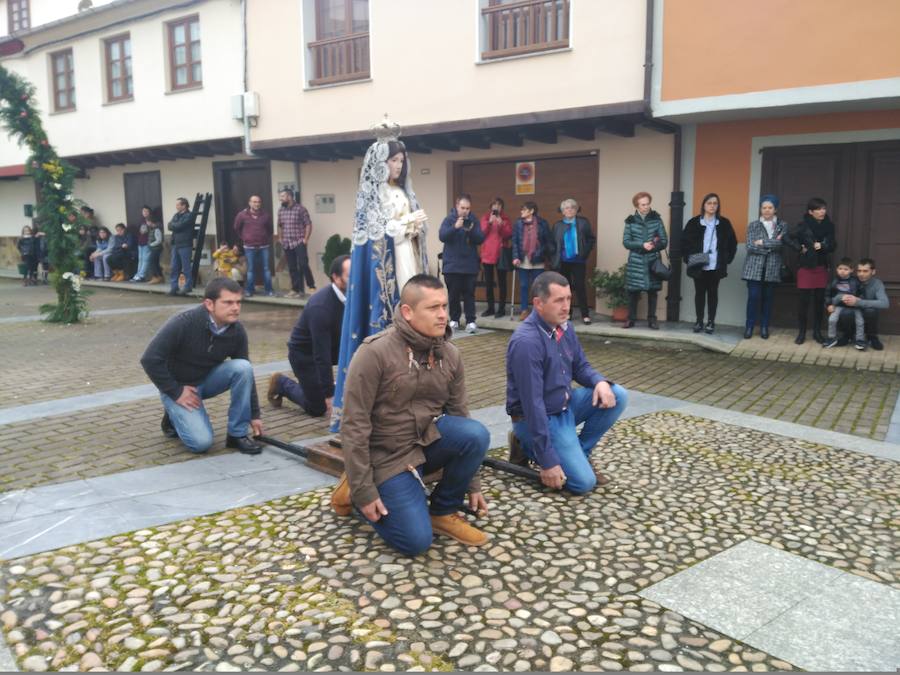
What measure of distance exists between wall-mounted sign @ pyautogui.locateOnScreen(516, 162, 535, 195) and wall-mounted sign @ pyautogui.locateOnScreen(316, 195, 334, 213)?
4453 mm

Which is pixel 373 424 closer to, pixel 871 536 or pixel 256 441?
pixel 256 441

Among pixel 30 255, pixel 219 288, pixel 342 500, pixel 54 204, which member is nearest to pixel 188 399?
pixel 219 288

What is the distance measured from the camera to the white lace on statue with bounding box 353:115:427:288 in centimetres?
515

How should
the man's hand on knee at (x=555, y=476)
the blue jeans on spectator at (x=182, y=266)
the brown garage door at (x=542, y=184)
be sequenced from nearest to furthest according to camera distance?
the man's hand on knee at (x=555, y=476) < the brown garage door at (x=542, y=184) < the blue jeans on spectator at (x=182, y=266)

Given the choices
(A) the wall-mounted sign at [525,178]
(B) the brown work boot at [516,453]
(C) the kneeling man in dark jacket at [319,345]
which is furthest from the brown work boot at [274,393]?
(A) the wall-mounted sign at [525,178]

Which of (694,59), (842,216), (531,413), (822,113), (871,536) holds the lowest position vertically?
(871,536)

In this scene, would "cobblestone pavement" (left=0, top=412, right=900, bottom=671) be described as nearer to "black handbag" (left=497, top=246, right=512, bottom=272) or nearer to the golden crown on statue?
the golden crown on statue

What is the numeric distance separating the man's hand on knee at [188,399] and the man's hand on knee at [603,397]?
2.83 m

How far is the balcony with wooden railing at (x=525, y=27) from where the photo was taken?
11.8 meters

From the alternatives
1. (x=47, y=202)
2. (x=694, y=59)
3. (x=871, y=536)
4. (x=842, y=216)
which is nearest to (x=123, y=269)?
(x=47, y=202)

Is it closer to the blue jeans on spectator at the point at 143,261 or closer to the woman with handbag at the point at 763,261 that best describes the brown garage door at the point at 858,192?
the woman with handbag at the point at 763,261

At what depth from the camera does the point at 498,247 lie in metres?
12.4

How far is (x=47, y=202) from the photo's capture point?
12516 millimetres

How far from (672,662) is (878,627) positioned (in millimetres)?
967
